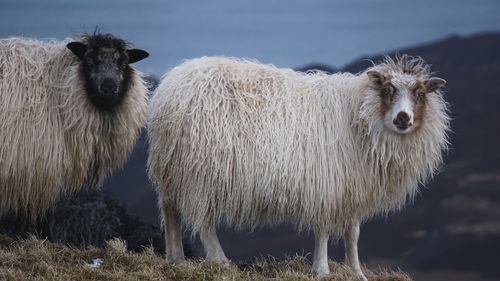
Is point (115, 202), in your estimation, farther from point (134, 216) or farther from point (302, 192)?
point (302, 192)

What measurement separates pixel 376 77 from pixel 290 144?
1.29 m

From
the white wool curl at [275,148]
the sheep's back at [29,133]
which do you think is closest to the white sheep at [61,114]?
the sheep's back at [29,133]

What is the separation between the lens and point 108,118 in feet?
25.7

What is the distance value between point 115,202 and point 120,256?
14.7ft

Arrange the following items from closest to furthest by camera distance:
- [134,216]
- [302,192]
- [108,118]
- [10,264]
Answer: [10,264]
[302,192]
[108,118]
[134,216]

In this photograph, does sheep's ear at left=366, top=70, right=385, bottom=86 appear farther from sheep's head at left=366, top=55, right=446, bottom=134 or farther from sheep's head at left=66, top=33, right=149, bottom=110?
sheep's head at left=66, top=33, right=149, bottom=110

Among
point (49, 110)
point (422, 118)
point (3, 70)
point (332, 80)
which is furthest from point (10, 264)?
Answer: point (422, 118)

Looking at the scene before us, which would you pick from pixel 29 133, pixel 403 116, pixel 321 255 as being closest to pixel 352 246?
pixel 321 255

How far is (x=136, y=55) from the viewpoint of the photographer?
8047mm

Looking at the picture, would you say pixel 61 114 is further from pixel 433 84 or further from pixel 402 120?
pixel 433 84

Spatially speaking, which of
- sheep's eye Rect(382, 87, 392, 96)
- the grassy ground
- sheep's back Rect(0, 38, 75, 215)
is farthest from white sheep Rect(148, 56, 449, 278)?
sheep's back Rect(0, 38, 75, 215)

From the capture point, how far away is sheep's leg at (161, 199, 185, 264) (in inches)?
308

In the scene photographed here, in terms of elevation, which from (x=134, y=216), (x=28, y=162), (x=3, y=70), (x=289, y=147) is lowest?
(x=134, y=216)

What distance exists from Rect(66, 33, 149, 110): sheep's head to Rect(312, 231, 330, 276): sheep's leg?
2.97m
